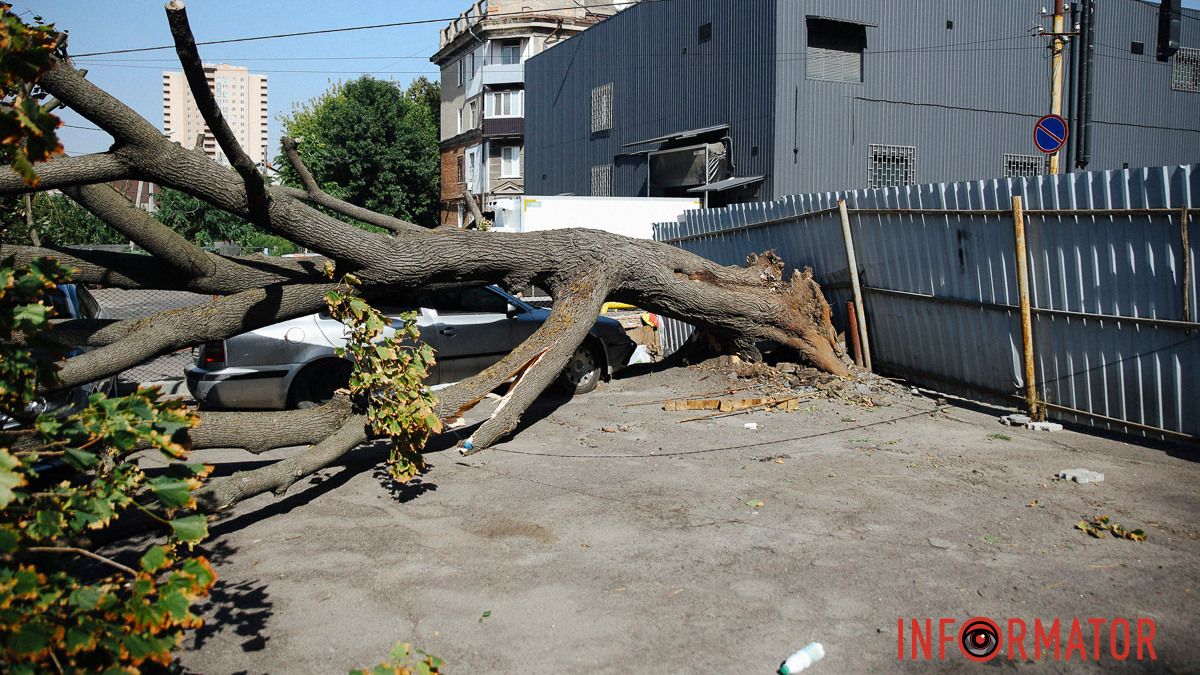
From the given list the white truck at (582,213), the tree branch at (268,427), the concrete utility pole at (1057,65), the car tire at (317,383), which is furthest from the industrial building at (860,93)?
the tree branch at (268,427)

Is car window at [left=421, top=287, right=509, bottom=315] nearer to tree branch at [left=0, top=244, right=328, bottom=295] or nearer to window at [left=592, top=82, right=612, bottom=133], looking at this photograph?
tree branch at [left=0, top=244, right=328, bottom=295]

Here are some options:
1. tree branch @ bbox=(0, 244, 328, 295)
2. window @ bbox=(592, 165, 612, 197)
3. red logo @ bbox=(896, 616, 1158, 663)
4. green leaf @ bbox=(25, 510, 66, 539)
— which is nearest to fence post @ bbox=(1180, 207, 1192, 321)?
red logo @ bbox=(896, 616, 1158, 663)

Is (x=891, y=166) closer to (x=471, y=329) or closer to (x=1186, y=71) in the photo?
(x=1186, y=71)

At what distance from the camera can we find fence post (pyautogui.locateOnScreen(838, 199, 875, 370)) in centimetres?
1080

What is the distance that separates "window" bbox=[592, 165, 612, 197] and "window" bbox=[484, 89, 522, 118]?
60.3 feet

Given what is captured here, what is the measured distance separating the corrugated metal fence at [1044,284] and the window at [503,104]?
40591 mm

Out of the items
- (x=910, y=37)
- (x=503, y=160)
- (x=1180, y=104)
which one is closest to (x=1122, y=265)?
(x=910, y=37)

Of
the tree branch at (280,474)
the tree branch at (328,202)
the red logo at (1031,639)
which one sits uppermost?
the tree branch at (328,202)

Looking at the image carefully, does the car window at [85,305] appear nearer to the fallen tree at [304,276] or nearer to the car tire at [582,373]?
the fallen tree at [304,276]

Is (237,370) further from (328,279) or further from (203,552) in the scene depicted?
(203,552)

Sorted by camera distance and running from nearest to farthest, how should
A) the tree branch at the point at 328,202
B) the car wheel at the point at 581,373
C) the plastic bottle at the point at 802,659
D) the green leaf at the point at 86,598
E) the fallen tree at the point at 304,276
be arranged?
1. the green leaf at the point at 86,598
2. the plastic bottle at the point at 802,659
3. the fallen tree at the point at 304,276
4. the tree branch at the point at 328,202
5. the car wheel at the point at 581,373

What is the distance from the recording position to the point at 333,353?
31.5ft

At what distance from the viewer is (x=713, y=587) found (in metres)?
5.11

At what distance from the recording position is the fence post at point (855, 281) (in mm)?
10797
